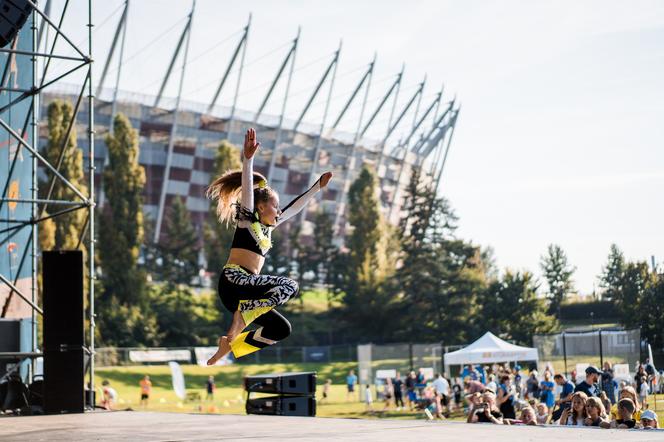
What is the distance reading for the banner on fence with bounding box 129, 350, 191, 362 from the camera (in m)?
40.3

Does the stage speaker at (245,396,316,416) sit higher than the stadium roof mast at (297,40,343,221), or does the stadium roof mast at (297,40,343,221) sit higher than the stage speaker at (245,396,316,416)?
the stadium roof mast at (297,40,343,221)

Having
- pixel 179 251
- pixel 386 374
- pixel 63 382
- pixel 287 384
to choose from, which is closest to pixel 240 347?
pixel 287 384

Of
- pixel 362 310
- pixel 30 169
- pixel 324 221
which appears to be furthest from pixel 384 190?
pixel 30 169

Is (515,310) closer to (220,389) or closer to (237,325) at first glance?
(220,389)

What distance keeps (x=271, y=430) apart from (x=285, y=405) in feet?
11.6

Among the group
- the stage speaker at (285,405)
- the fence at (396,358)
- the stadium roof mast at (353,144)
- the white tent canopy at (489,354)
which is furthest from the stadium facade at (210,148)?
the stage speaker at (285,405)

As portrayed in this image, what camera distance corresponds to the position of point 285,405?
425 inches

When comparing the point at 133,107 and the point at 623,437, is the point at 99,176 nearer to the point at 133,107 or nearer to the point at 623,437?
the point at 133,107

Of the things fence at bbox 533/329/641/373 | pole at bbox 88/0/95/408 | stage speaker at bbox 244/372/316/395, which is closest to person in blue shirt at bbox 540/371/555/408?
fence at bbox 533/329/641/373

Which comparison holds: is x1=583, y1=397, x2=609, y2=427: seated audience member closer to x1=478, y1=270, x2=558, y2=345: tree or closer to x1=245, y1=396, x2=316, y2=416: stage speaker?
x1=245, y1=396, x2=316, y2=416: stage speaker

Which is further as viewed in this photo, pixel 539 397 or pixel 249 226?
pixel 539 397

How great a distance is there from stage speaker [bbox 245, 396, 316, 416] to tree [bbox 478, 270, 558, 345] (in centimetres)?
3747

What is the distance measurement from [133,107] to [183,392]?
24594mm

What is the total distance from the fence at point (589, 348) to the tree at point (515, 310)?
20607 mm
